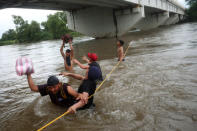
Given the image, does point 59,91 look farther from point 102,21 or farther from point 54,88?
point 102,21

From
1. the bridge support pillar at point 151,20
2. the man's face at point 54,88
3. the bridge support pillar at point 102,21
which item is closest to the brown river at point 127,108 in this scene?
the man's face at point 54,88

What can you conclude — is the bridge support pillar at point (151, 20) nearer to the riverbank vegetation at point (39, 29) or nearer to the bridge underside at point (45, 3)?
the bridge underside at point (45, 3)

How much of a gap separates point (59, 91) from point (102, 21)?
25.8 m

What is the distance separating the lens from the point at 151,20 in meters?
47.4

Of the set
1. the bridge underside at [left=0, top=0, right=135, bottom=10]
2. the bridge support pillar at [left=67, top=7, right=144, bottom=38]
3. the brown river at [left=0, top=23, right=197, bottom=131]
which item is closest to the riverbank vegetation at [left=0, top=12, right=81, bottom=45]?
the bridge support pillar at [left=67, top=7, right=144, bottom=38]

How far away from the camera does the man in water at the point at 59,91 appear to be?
10.9 feet

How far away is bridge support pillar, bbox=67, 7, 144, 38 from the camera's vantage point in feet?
87.9

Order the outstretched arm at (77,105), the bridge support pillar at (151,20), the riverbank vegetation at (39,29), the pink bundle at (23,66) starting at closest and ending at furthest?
1. the pink bundle at (23,66)
2. the outstretched arm at (77,105)
3. the bridge support pillar at (151,20)
4. the riverbank vegetation at (39,29)

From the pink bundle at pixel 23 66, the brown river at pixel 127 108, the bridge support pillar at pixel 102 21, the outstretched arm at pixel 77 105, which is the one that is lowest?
the brown river at pixel 127 108

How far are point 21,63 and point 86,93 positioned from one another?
1.45m

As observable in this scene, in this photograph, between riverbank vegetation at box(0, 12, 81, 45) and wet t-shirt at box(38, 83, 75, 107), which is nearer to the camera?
wet t-shirt at box(38, 83, 75, 107)

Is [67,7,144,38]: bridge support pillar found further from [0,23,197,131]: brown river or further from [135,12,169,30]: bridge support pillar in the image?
[0,23,197,131]: brown river

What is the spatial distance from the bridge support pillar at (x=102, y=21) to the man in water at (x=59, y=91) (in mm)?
24324

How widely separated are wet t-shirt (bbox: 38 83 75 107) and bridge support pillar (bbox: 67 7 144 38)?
24.3 metres
